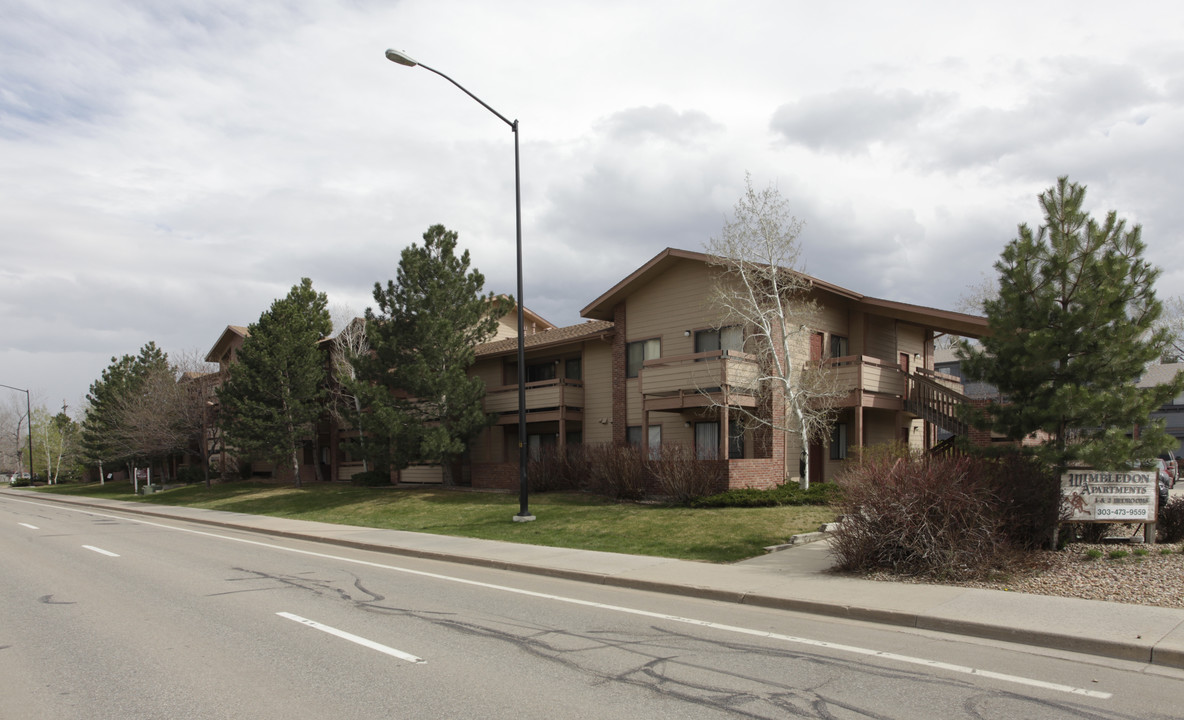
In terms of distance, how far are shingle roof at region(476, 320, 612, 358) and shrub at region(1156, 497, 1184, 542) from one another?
58.1ft

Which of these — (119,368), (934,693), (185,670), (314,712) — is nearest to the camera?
(314,712)

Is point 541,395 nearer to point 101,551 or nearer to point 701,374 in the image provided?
point 701,374

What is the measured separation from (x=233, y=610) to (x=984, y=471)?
32.7ft

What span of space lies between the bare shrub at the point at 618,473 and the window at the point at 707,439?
2.13m

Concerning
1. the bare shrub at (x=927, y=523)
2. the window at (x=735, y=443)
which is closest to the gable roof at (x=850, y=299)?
the window at (x=735, y=443)

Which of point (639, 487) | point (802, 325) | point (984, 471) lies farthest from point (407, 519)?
point (984, 471)

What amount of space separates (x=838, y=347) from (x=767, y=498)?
7.81 metres

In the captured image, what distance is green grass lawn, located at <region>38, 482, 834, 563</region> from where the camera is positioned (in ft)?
49.6

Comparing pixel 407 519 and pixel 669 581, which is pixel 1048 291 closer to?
A: pixel 669 581

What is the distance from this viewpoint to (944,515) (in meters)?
10.7

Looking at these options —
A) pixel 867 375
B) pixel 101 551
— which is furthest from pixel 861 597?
pixel 101 551

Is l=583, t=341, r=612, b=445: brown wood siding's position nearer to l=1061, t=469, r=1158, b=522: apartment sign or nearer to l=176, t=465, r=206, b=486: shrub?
l=1061, t=469, r=1158, b=522: apartment sign

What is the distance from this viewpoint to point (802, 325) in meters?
23.0

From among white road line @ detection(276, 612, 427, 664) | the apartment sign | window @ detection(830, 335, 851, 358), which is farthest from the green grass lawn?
window @ detection(830, 335, 851, 358)
